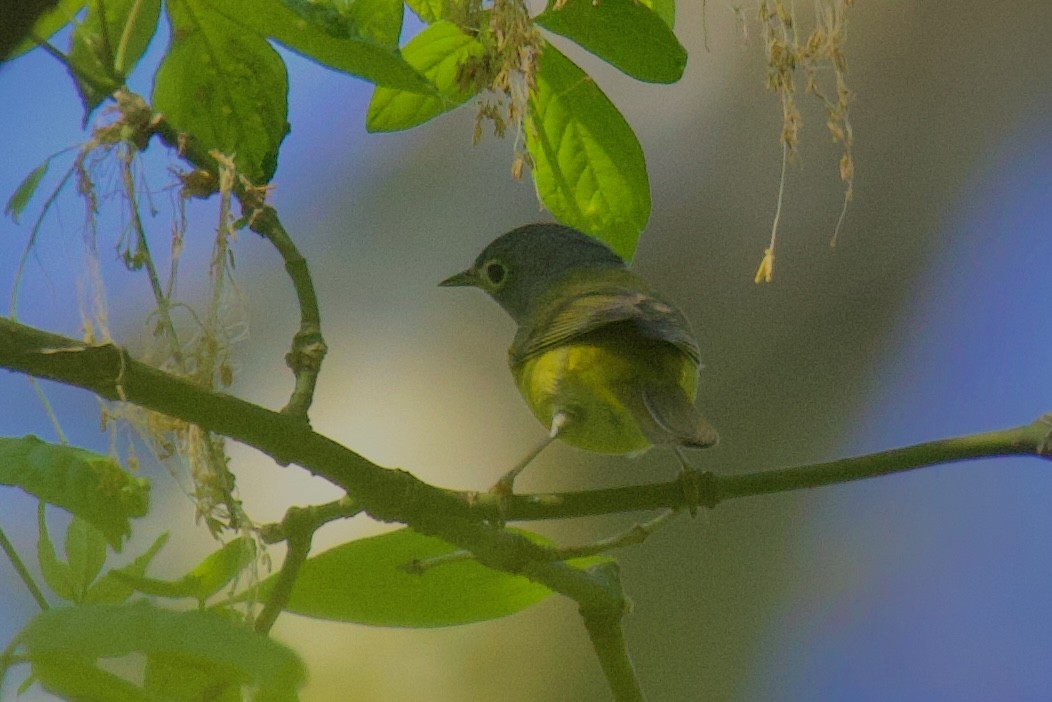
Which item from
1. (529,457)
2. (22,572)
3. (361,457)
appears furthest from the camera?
(529,457)

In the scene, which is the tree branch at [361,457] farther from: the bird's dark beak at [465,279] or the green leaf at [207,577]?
the bird's dark beak at [465,279]

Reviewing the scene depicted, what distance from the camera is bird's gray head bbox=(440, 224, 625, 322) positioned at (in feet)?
8.73

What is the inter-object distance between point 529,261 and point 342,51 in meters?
1.85

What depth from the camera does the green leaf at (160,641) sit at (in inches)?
20.2

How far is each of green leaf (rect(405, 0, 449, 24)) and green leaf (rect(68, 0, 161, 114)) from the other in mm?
245

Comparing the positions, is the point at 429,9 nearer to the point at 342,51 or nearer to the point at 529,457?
the point at 342,51

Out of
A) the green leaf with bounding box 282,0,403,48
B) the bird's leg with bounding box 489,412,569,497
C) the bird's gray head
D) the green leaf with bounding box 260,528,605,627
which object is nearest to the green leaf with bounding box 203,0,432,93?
the green leaf with bounding box 282,0,403,48

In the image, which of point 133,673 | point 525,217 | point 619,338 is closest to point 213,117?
point 133,673

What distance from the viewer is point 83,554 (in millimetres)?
918

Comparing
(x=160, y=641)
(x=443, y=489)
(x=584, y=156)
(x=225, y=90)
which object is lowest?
(x=443, y=489)

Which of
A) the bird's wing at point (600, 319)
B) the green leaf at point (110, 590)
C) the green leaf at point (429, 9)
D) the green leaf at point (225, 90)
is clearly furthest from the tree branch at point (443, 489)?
the bird's wing at point (600, 319)

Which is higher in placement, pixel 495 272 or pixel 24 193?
pixel 24 193

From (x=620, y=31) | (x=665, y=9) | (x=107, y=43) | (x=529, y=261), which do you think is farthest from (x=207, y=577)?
(x=529, y=261)

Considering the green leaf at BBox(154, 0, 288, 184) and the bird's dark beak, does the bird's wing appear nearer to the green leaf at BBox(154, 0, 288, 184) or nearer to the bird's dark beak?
the bird's dark beak
